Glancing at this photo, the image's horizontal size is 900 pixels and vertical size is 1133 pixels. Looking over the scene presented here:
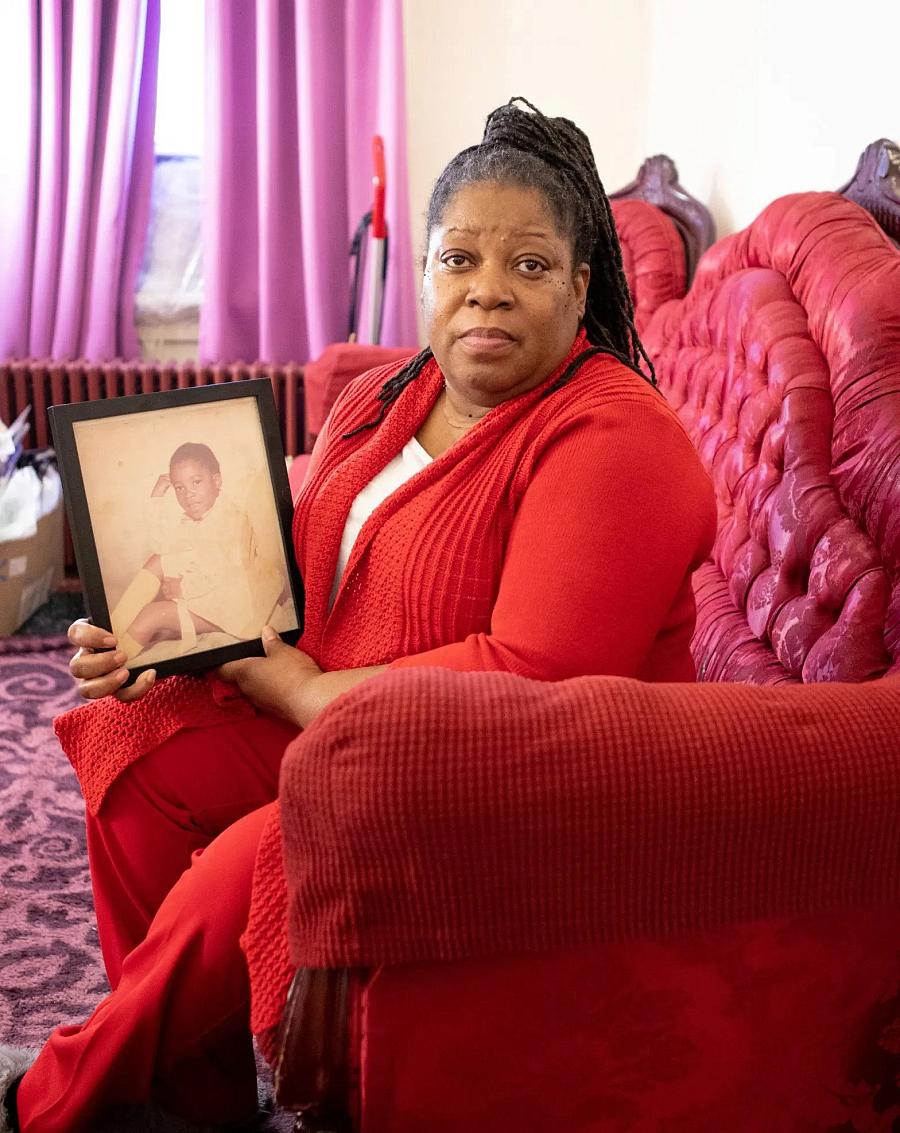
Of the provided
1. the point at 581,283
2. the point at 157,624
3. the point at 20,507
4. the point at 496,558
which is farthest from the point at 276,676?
the point at 20,507

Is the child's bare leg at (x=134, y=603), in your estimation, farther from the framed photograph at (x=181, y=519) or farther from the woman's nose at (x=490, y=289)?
the woman's nose at (x=490, y=289)

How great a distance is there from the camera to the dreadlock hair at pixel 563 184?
1.22m

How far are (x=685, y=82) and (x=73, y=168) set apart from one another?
1.76 metres

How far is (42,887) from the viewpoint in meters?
1.86

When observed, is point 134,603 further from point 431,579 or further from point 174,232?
point 174,232

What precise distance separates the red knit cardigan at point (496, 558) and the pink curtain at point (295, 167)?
212 centimetres

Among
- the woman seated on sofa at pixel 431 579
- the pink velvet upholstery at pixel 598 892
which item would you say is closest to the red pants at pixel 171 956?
the woman seated on sofa at pixel 431 579

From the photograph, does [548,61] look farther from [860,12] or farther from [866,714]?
[866,714]

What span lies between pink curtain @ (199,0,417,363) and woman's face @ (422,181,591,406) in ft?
7.39

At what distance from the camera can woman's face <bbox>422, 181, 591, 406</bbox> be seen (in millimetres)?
1201

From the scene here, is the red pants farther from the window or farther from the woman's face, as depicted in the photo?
the window

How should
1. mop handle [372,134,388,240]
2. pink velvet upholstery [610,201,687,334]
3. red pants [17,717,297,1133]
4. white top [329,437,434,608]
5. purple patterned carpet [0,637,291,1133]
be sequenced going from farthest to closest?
1. mop handle [372,134,388,240]
2. pink velvet upholstery [610,201,687,334]
3. purple patterned carpet [0,637,291,1133]
4. white top [329,437,434,608]
5. red pants [17,717,297,1133]

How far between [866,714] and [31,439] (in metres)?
3.12

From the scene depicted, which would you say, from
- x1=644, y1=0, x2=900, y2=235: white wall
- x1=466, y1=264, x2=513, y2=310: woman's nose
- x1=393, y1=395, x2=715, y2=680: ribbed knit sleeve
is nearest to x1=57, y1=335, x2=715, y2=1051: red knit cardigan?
x1=393, y1=395, x2=715, y2=680: ribbed knit sleeve
